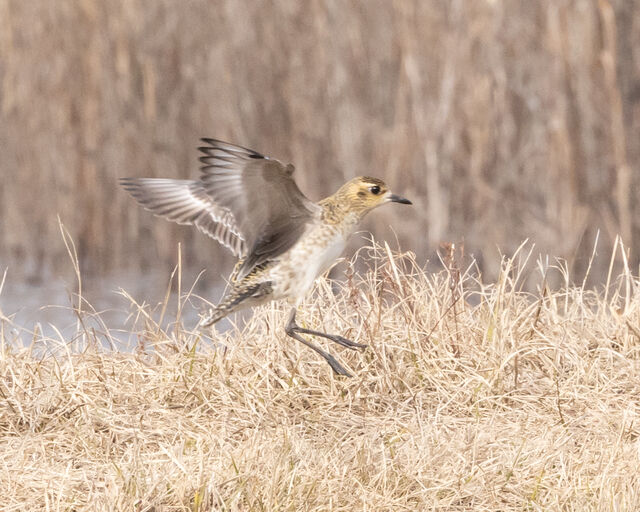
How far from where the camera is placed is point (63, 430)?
4586 mm

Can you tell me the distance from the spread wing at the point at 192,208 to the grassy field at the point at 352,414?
1.39 feet

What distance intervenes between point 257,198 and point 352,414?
3.11 feet

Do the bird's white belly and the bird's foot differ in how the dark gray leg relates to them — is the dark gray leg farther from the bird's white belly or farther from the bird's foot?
the bird's white belly

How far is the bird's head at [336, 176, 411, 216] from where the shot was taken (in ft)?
16.5

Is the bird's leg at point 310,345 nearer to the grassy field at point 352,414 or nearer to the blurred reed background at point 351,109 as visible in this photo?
the grassy field at point 352,414

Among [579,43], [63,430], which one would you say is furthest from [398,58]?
[63,430]

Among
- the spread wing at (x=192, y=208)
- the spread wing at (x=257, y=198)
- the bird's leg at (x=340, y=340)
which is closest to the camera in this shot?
the spread wing at (x=257, y=198)

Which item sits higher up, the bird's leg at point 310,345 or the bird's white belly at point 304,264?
the bird's white belly at point 304,264

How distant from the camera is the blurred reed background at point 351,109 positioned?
8.71m

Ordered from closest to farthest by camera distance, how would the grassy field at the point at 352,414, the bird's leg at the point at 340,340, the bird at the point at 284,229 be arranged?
the grassy field at the point at 352,414 → the bird at the point at 284,229 → the bird's leg at the point at 340,340

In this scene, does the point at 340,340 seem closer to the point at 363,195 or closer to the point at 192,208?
the point at 363,195

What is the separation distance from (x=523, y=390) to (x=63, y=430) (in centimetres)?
185

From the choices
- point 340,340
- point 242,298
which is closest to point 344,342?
point 340,340

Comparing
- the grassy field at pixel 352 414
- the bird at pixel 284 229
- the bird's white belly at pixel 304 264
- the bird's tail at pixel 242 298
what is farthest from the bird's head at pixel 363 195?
the bird's tail at pixel 242 298
